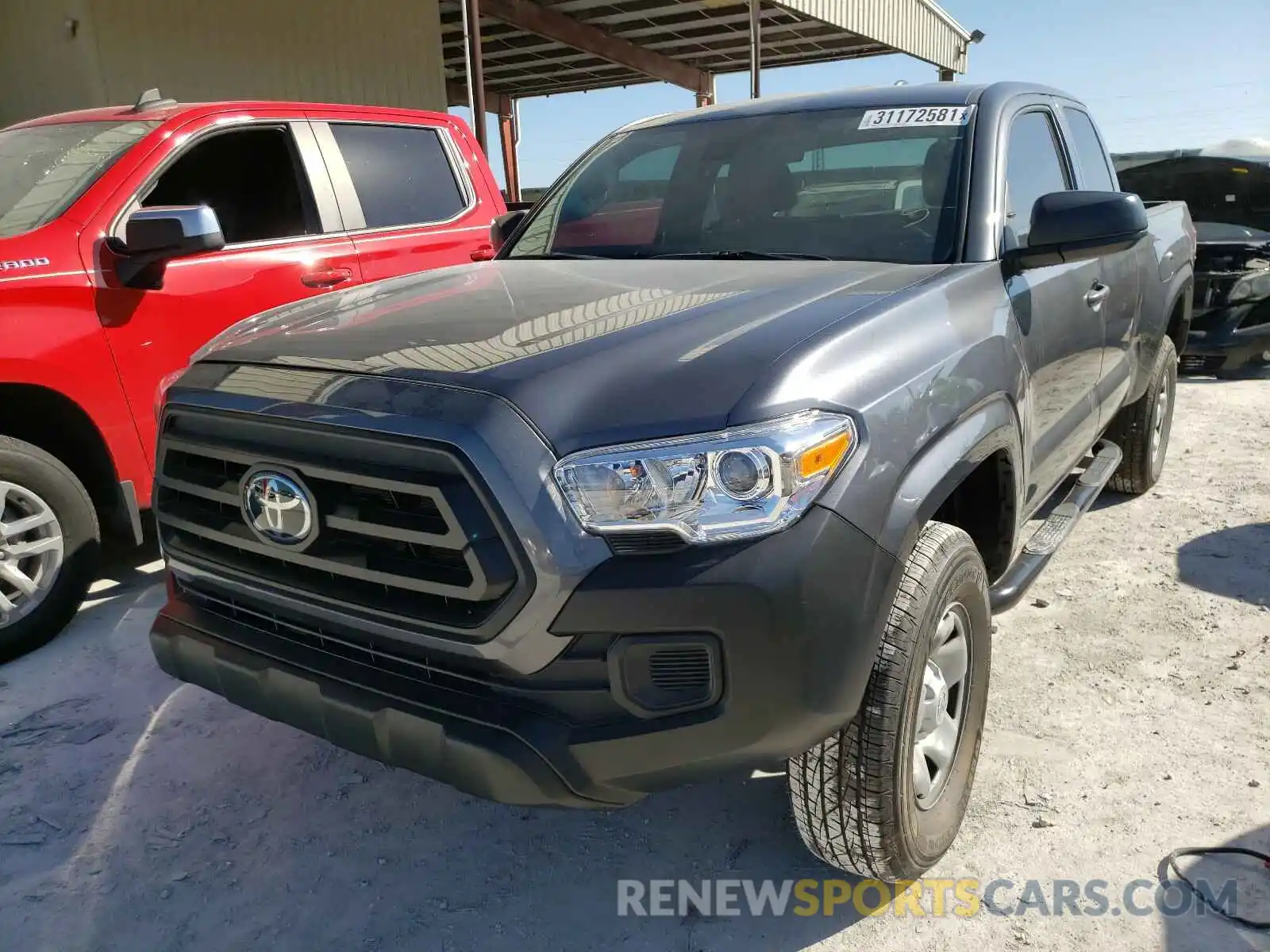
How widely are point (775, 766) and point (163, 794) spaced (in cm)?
177

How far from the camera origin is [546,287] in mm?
2561

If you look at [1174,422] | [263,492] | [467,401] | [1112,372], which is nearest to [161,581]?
[263,492]

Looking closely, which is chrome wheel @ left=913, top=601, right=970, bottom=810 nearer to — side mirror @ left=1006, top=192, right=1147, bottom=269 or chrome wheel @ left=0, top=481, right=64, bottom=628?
side mirror @ left=1006, top=192, right=1147, bottom=269

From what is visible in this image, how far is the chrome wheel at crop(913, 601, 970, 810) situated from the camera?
2186 millimetres

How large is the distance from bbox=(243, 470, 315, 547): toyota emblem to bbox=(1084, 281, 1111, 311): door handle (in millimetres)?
2467

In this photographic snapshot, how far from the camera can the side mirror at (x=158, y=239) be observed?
351cm

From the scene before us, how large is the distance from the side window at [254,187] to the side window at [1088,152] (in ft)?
10.3

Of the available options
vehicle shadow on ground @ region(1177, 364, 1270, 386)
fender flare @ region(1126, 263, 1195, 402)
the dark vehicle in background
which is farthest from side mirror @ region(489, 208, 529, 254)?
vehicle shadow on ground @ region(1177, 364, 1270, 386)

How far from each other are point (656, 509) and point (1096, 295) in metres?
2.22

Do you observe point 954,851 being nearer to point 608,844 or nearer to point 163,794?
point 608,844

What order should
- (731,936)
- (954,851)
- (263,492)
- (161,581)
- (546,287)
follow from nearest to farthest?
(263,492)
(731,936)
(954,851)
(546,287)
(161,581)

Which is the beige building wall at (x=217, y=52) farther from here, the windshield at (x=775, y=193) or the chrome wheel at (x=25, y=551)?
the windshield at (x=775, y=193)

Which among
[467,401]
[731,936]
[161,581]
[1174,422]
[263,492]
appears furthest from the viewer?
[1174,422]

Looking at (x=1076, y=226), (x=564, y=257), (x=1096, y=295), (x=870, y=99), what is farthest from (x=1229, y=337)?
(x=564, y=257)
